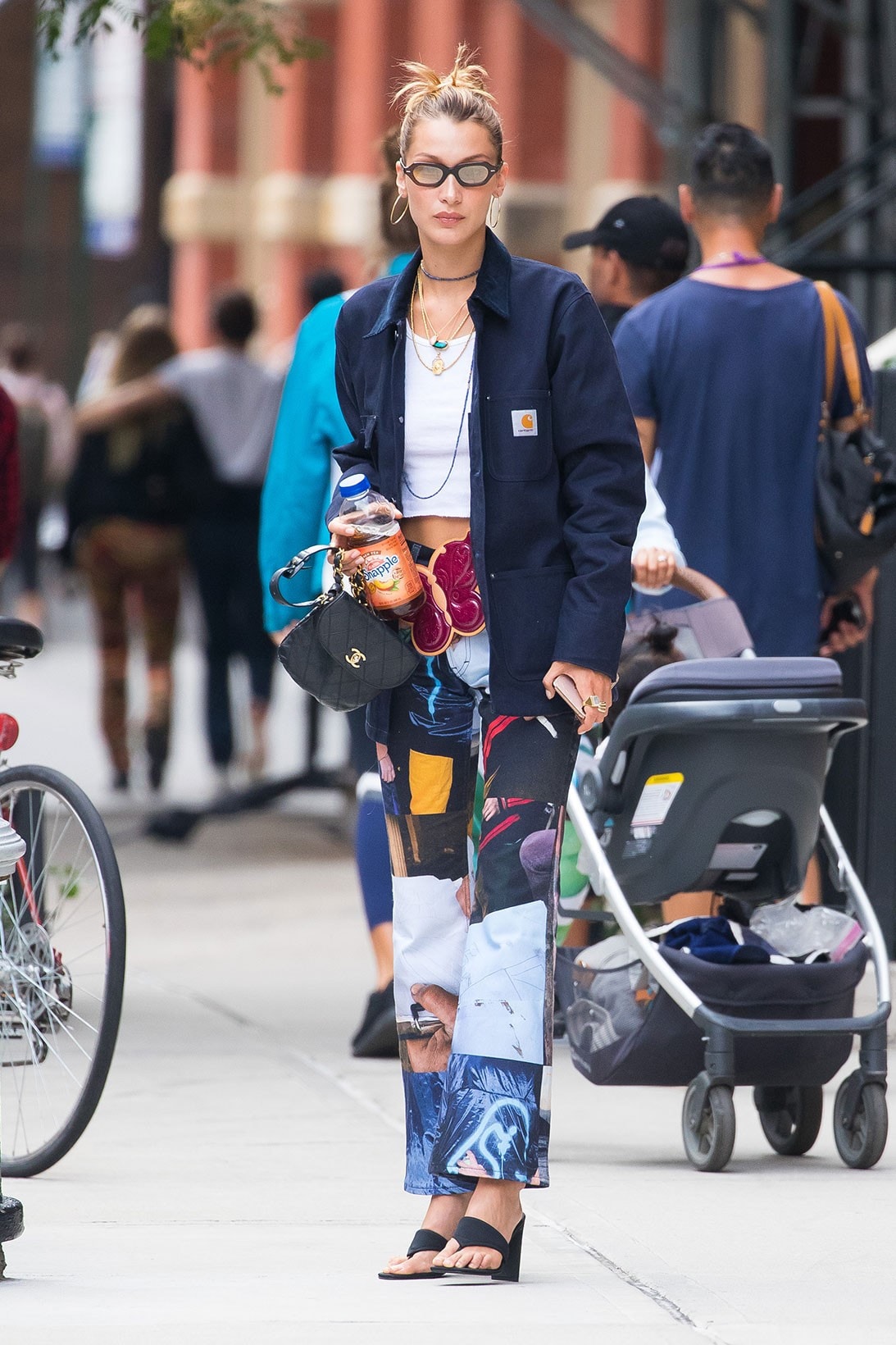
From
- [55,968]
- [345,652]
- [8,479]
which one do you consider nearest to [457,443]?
[345,652]

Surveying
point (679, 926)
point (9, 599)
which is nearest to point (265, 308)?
point (9, 599)

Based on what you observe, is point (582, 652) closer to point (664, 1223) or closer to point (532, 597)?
point (532, 597)

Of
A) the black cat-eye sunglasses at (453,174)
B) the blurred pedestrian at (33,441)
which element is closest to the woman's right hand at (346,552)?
the black cat-eye sunglasses at (453,174)

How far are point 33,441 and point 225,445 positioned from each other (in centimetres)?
483

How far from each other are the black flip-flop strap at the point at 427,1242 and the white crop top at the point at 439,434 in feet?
3.70

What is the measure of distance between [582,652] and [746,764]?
112 cm

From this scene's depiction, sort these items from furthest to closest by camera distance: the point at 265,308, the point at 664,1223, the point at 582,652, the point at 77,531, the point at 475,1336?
1. the point at 265,308
2. the point at 77,531
3. the point at 664,1223
4. the point at 582,652
5. the point at 475,1336

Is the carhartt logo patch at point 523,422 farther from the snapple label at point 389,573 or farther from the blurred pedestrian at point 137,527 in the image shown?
the blurred pedestrian at point 137,527

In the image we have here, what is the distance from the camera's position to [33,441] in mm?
15727

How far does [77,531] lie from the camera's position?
11.2 m

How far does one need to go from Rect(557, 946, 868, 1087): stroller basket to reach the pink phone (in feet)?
3.61

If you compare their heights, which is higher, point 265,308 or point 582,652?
point 265,308

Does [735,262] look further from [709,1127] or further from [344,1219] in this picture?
[344,1219]

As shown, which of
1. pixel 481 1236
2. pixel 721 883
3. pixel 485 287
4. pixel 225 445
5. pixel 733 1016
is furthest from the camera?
pixel 225 445
